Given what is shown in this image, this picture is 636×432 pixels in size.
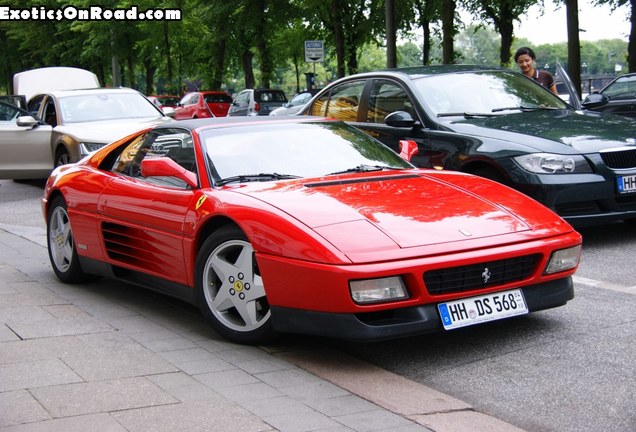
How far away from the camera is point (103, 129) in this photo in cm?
1352

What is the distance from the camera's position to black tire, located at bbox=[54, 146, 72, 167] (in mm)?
13734

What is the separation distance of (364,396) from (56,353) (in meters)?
1.66

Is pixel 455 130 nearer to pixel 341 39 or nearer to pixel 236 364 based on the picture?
pixel 236 364

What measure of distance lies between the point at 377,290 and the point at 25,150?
35.6ft

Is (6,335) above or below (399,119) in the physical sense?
below

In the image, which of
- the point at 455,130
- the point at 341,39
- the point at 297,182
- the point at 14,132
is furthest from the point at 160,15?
the point at 297,182

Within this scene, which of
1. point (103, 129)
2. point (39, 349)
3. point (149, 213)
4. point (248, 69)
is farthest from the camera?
point (248, 69)

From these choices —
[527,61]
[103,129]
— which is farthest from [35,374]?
[103,129]

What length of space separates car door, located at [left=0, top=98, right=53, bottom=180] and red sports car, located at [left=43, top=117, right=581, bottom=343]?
7.93 metres

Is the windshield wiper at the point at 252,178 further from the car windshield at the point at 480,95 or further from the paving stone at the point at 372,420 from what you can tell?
the car windshield at the point at 480,95

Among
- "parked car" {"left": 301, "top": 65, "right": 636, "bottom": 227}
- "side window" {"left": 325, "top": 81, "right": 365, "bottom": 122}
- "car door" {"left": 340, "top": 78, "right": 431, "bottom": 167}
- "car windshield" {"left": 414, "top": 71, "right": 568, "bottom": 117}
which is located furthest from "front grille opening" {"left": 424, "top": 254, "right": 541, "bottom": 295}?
"side window" {"left": 325, "top": 81, "right": 365, "bottom": 122}

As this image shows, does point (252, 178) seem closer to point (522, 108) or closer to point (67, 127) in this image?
point (522, 108)

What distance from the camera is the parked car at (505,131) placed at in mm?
7734

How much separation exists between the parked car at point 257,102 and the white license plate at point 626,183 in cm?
2453
